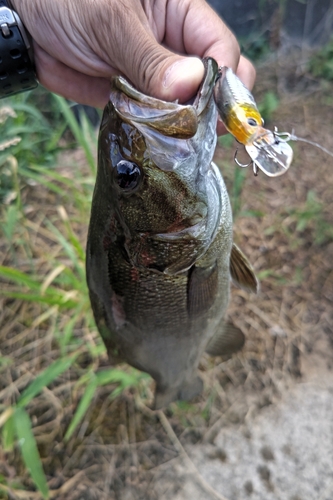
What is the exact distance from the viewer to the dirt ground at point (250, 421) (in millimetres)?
2234

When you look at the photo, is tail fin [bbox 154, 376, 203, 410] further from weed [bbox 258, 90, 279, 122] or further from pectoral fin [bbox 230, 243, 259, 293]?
weed [bbox 258, 90, 279, 122]

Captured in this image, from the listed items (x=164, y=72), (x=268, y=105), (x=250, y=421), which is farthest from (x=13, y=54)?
(x=268, y=105)

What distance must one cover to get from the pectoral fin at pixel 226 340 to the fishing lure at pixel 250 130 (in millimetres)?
1020

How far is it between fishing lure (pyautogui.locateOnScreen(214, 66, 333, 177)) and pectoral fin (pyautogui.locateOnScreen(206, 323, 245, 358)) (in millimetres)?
1020

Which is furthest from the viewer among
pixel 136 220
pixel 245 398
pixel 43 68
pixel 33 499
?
pixel 245 398

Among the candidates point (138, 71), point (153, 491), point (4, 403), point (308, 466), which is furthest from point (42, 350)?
point (138, 71)

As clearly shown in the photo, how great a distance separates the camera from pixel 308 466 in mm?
2248

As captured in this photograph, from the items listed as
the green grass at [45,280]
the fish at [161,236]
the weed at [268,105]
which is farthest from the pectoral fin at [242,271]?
the weed at [268,105]

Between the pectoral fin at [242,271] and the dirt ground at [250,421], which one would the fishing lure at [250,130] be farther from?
the dirt ground at [250,421]

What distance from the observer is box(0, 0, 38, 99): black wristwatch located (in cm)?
166

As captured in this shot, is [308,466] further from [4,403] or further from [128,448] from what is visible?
[4,403]

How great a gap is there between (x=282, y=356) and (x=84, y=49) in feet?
6.23

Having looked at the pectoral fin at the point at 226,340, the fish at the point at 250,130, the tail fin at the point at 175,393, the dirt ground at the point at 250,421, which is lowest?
the dirt ground at the point at 250,421

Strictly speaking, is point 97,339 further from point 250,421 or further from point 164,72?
point 164,72
